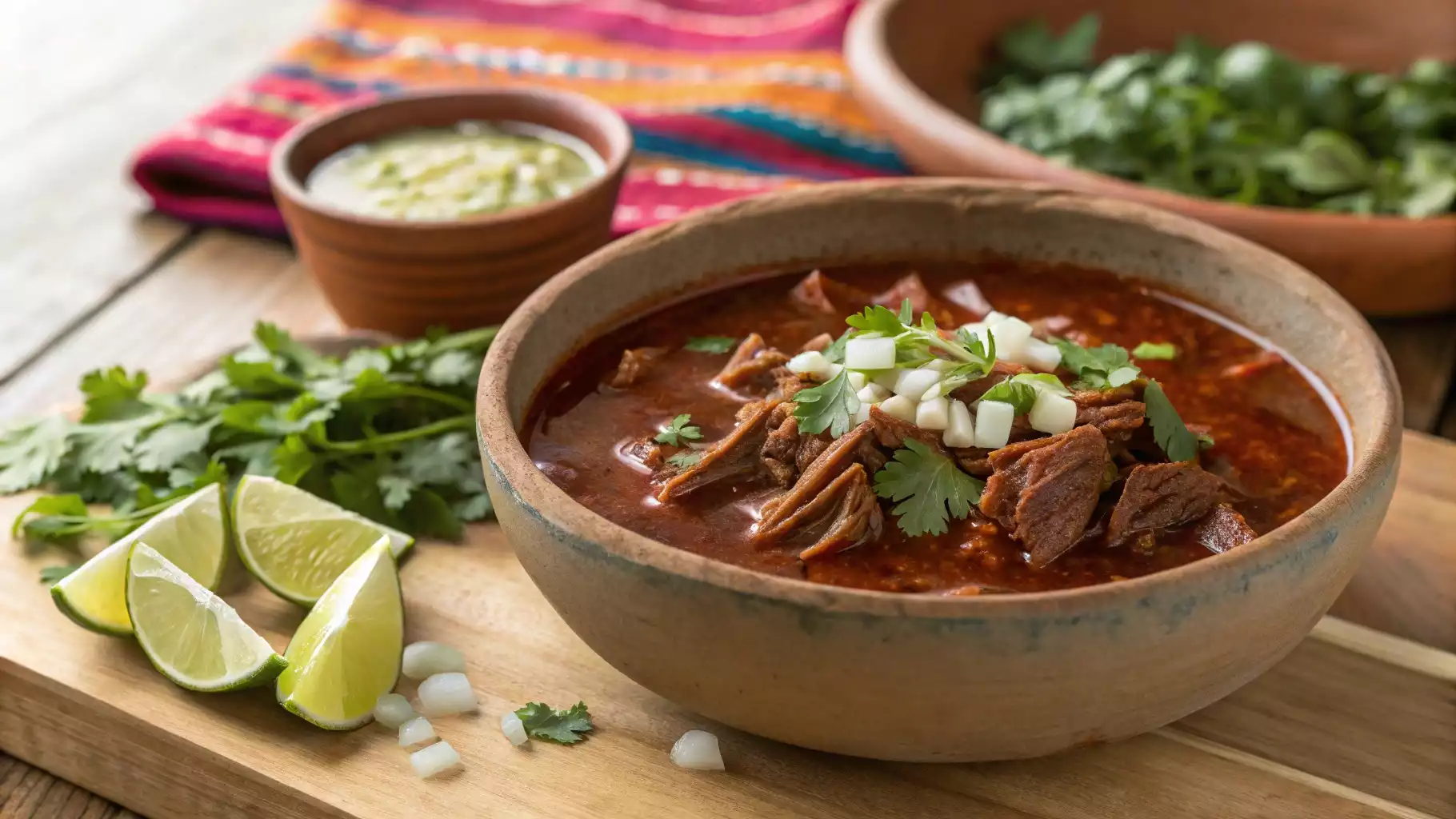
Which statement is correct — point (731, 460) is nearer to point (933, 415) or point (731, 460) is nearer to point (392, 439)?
point (933, 415)

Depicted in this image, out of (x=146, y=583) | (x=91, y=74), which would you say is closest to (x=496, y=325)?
(x=146, y=583)

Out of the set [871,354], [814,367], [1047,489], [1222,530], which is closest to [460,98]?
[814,367]

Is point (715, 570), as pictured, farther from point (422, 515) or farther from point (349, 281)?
point (349, 281)

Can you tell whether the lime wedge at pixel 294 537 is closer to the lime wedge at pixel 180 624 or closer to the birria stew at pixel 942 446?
the lime wedge at pixel 180 624

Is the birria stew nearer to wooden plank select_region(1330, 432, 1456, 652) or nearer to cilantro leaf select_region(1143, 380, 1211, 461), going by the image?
cilantro leaf select_region(1143, 380, 1211, 461)

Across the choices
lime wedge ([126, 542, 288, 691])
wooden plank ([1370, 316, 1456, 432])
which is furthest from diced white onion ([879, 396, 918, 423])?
wooden plank ([1370, 316, 1456, 432])

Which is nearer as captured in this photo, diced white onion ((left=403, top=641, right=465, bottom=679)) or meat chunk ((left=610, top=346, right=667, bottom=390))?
diced white onion ((left=403, top=641, right=465, bottom=679))
